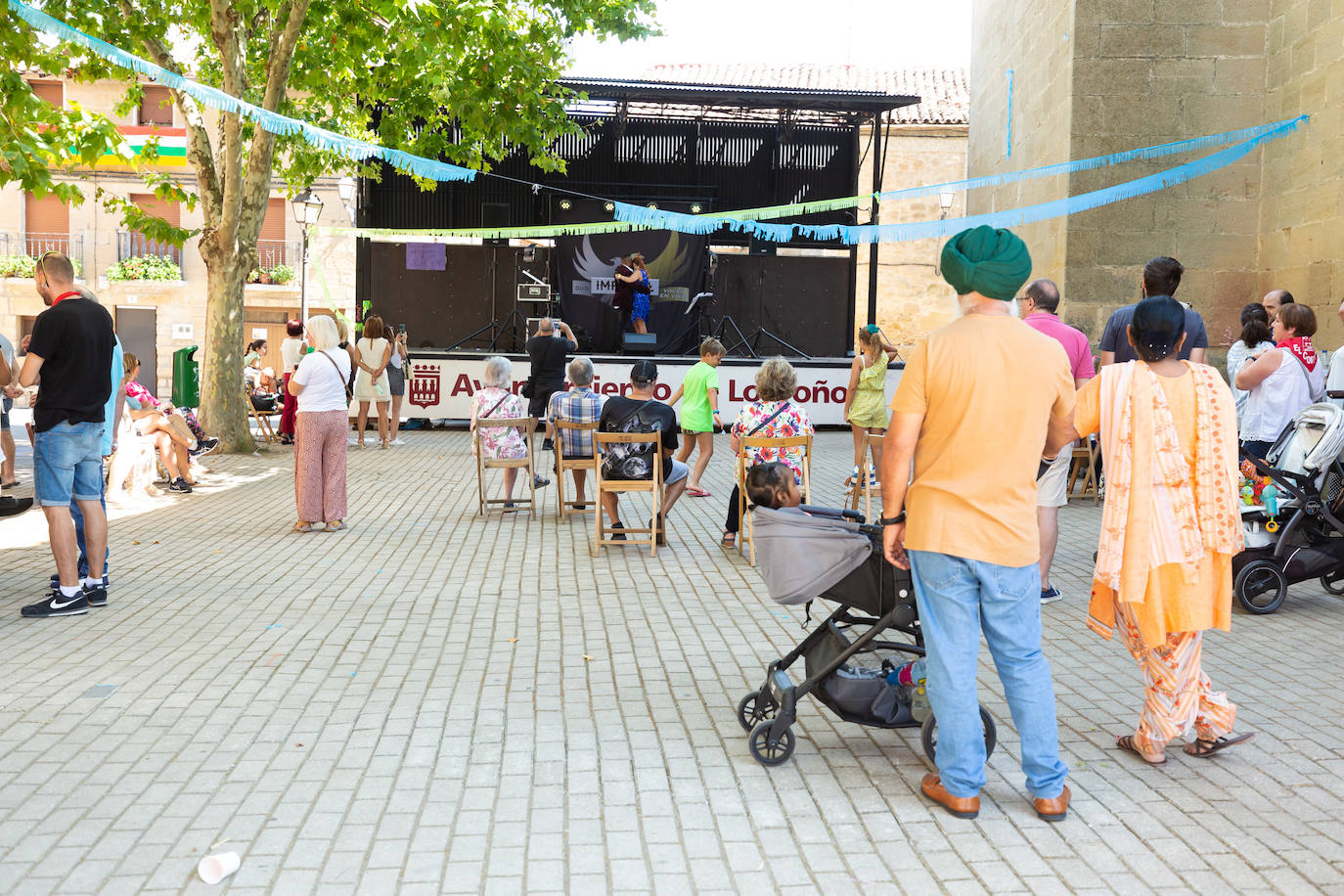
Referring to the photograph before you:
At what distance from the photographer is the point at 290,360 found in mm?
15625

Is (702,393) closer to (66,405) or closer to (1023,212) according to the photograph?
(1023,212)

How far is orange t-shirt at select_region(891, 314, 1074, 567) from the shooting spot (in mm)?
3488

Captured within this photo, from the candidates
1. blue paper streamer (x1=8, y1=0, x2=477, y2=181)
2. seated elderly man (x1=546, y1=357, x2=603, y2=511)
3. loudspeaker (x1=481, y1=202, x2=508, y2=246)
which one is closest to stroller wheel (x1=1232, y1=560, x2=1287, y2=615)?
seated elderly man (x1=546, y1=357, x2=603, y2=511)

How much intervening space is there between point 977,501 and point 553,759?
1686mm

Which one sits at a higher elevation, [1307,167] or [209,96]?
[209,96]

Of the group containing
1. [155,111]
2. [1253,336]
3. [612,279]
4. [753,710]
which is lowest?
[753,710]

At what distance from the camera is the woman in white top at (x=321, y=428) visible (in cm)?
893

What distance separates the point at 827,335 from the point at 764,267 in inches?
67.0

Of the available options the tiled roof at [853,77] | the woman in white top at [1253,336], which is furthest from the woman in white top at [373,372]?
the tiled roof at [853,77]

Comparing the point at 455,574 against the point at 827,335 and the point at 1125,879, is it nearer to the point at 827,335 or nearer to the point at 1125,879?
the point at 1125,879

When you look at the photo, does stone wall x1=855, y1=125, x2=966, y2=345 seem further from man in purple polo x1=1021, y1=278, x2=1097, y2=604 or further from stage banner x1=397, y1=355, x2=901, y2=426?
man in purple polo x1=1021, y1=278, x2=1097, y2=604

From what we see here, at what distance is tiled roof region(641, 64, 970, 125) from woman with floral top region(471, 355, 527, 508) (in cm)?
2447

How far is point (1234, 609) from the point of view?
262 inches

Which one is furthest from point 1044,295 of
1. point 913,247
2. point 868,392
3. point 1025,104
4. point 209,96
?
point 913,247
